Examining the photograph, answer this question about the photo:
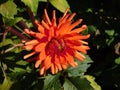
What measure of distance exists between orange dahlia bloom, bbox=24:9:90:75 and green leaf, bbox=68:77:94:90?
0.84ft

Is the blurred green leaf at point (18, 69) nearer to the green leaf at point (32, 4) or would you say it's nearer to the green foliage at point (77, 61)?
the green foliage at point (77, 61)

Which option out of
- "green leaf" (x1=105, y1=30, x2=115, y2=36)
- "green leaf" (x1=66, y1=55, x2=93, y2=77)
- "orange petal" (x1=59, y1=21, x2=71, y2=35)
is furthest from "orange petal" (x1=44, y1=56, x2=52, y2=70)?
"green leaf" (x1=105, y1=30, x2=115, y2=36)

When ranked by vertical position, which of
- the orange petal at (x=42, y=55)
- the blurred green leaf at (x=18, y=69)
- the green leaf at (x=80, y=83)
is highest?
the orange petal at (x=42, y=55)

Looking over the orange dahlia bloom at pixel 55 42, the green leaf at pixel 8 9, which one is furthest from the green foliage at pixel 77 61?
the orange dahlia bloom at pixel 55 42

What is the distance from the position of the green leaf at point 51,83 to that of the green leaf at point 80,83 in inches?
3.2

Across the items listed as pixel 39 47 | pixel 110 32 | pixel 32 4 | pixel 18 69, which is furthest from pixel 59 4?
pixel 110 32

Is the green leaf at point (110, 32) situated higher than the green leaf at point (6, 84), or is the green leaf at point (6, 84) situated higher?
the green leaf at point (6, 84)

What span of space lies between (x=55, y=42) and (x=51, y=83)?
29 centimetres

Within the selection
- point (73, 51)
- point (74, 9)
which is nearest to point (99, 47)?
point (74, 9)

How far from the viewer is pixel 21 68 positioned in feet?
7.21

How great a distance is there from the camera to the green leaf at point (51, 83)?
6.47 ft

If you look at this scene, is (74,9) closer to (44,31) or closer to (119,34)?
(119,34)

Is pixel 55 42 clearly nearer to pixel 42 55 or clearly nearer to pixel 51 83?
pixel 42 55

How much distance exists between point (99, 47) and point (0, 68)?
0.71 metres
